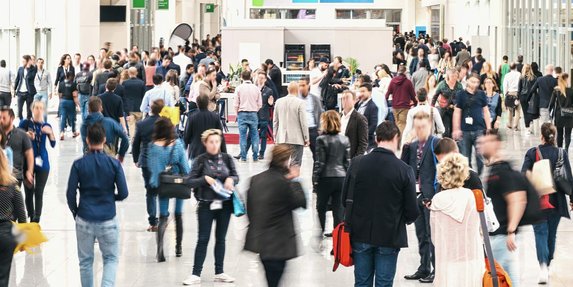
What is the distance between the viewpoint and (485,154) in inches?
378

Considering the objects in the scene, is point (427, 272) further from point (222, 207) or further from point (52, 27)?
point (52, 27)

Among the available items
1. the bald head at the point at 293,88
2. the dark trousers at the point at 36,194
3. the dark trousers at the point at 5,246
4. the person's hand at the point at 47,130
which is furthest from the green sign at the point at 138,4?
the dark trousers at the point at 5,246

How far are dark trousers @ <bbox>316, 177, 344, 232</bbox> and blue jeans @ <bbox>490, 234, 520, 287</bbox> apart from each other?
10.8 feet

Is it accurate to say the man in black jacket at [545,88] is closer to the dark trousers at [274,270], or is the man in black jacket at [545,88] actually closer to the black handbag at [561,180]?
the black handbag at [561,180]

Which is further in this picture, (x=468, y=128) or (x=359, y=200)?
(x=468, y=128)

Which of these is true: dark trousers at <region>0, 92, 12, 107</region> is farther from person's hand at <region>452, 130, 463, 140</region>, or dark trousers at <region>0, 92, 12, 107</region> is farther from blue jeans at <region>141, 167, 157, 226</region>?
blue jeans at <region>141, 167, 157, 226</region>

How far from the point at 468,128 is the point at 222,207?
7404 millimetres

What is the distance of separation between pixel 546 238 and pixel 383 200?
2.73 meters

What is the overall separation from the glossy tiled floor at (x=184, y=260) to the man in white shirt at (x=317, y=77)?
339 inches

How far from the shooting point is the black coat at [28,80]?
26.6 m

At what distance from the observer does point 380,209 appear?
9.10 m

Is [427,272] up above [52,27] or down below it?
below

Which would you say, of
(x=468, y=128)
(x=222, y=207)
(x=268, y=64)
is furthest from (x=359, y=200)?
(x=268, y=64)

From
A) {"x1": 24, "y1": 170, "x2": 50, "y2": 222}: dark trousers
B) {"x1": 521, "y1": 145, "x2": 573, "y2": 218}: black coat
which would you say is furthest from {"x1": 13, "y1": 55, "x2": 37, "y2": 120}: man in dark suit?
{"x1": 521, "y1": 145, "x2": 573, "y2": 218}: black coat
